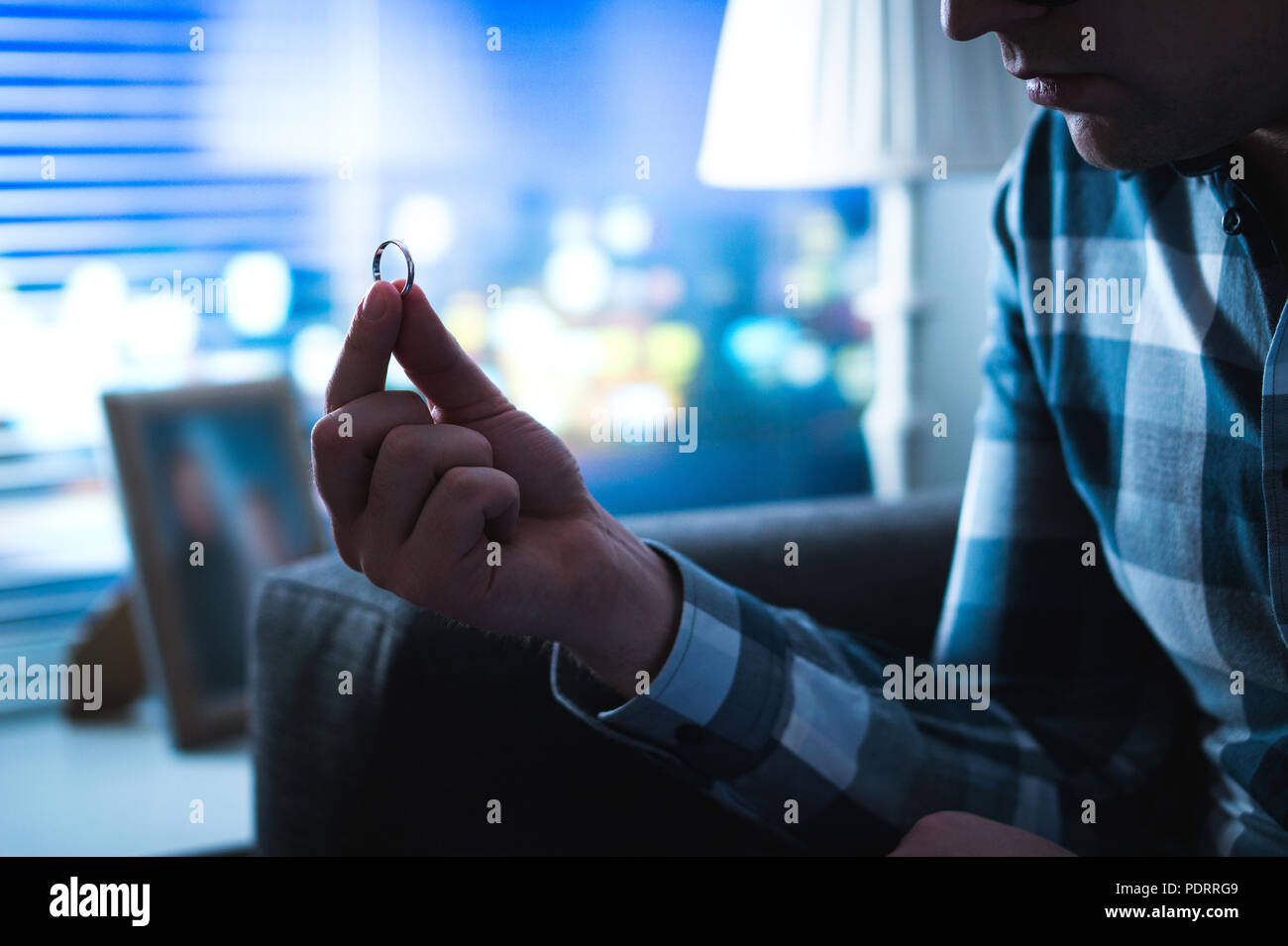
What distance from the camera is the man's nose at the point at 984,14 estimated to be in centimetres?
56

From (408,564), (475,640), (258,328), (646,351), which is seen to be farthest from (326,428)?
(646,351)

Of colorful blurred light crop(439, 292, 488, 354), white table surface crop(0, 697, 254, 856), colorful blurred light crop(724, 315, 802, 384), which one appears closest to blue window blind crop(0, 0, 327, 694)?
white table surface crop(0, 697, 254, 856)

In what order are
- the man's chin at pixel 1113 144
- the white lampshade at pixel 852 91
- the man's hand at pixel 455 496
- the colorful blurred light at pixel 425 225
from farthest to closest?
1. the colorful blurred light at pixel 425 225
2. the white lampshade at pixel 852 91
3. the man's chin at pixel 1113 144
4. the man's hand at pixel 455 496

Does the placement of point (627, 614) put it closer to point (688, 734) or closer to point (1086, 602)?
point (688, 734)

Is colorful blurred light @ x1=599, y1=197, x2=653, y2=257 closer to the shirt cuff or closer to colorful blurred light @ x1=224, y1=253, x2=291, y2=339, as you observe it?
colorful blurred light @ x1=224, y1=253, x2=291, y2=339

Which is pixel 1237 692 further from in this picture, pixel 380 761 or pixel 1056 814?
pixel 380 761

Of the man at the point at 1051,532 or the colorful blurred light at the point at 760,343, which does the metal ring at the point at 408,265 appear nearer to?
the man at the point at 1051,532

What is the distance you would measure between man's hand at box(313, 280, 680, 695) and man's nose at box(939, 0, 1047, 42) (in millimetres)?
297

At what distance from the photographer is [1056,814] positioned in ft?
2.28

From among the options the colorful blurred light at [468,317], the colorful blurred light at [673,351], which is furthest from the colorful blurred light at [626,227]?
the colorful blurred light at [468,317]

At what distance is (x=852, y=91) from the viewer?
3.69 ft

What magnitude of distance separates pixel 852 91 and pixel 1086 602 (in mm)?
615

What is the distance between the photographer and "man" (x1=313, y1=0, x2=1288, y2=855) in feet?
1.65
